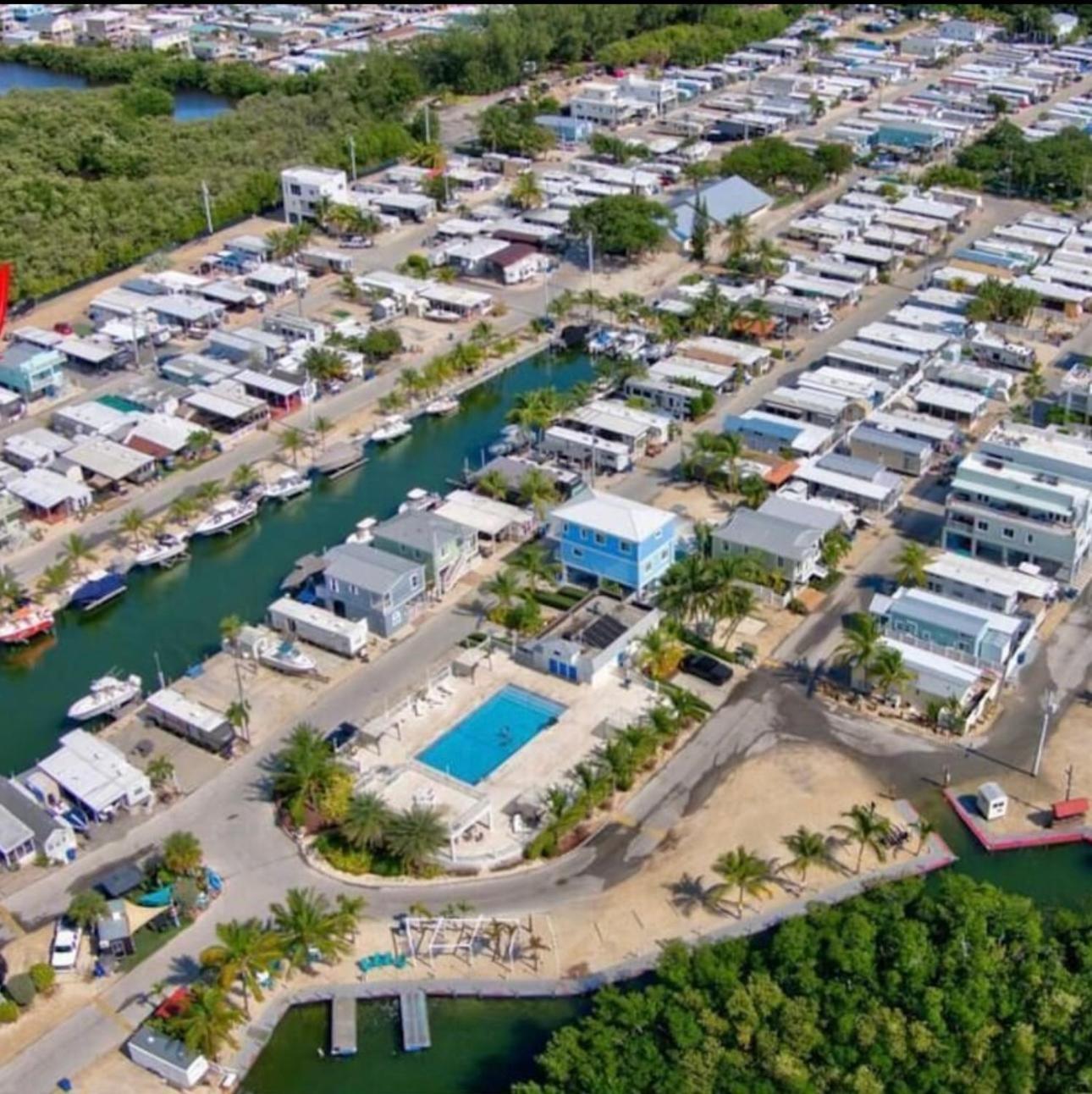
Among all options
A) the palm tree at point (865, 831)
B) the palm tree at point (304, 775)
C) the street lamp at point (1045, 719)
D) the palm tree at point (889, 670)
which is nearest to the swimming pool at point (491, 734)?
the palm tree at point (304, 775)

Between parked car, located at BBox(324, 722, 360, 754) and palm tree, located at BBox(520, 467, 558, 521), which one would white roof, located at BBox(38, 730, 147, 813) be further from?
palm tree, located at BBox(520, 467, 558, 521)

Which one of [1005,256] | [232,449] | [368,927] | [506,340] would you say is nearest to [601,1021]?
[368,927]

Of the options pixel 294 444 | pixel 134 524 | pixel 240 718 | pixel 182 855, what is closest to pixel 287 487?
pixel 294 444

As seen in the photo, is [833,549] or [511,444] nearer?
[833,549]

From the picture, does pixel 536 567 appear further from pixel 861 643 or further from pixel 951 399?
pixel 951 399

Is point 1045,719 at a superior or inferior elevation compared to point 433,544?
inferior

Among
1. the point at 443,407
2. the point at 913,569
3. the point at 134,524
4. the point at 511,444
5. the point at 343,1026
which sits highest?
the point at 913,569

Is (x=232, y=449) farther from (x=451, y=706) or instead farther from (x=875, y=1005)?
(x=875, y=1005)

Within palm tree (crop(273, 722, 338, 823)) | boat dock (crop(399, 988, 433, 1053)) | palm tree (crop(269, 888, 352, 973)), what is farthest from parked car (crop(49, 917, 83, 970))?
boat dock (crop(399, 988, 433, 1053))

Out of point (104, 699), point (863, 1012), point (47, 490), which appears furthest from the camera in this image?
point (47, 490)
